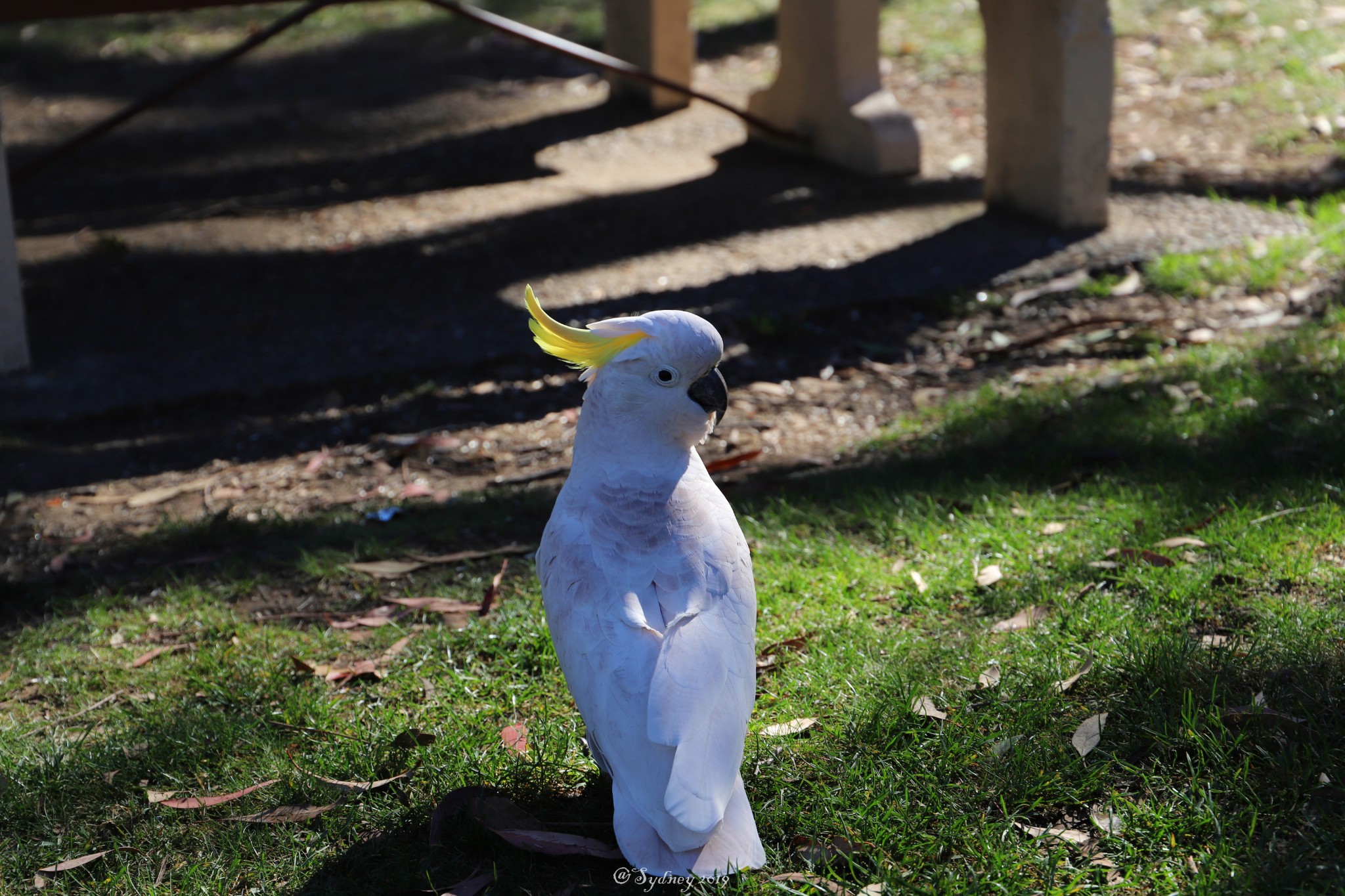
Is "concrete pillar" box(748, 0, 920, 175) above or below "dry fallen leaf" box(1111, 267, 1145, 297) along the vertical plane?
above

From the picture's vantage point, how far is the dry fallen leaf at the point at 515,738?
2.43 meters

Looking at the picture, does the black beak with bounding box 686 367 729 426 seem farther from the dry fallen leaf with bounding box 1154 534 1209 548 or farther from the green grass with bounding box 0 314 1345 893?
the dry fallen leaf with bounding box 1154 534 1209 548

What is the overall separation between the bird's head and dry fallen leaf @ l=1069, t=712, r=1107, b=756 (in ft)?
3.19

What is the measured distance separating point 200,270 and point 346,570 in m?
2.74

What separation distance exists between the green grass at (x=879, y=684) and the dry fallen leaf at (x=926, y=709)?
0.05 ft

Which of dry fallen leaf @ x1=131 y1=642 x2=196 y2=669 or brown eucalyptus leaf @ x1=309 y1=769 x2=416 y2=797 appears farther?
dry fallen leaf @ x1=131 y1=642 x2=196 y2=669

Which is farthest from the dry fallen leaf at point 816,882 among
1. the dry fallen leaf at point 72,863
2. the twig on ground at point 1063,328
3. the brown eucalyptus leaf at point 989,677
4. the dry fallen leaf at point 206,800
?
the twig on ground at point 1063,328

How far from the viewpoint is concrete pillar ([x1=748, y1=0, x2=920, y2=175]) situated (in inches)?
237

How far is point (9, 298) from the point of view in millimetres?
4238

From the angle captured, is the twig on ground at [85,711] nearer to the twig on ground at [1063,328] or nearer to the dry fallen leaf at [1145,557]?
the dry fallen leaf at [1145,557]

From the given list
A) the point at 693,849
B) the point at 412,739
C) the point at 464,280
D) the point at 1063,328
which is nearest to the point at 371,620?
the point at 412,739

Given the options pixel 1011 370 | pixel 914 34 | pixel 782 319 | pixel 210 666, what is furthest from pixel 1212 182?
pixel 210 666

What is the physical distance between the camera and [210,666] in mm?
2814

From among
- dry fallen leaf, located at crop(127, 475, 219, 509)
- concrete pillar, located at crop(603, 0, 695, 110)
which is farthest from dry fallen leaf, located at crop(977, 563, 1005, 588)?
concrete pillar, located at crop(603, 0, 695, 110)
